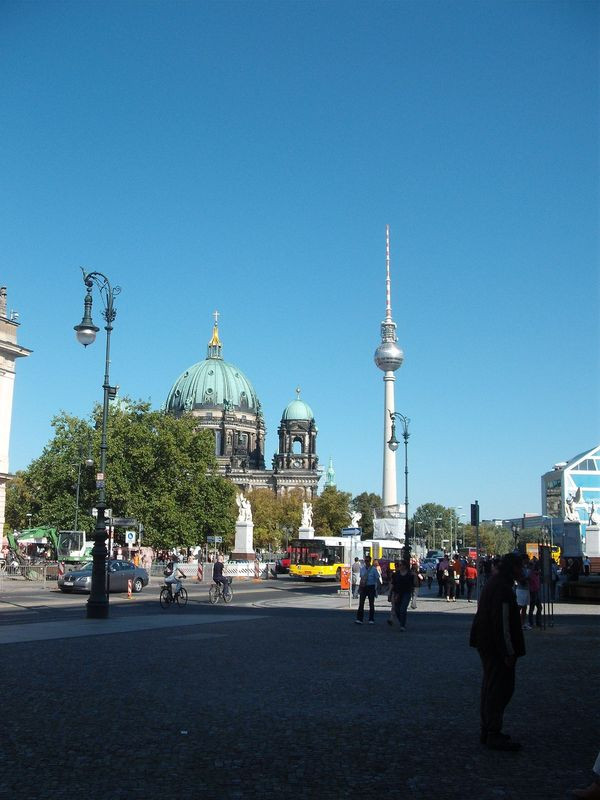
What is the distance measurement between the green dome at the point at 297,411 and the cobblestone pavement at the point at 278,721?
508 feet

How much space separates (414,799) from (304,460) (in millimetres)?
163484

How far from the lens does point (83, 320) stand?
22672 millimetres

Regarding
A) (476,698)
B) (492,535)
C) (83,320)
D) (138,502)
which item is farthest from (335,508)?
(476,698)

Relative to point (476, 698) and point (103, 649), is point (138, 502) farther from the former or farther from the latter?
point (476, 698)

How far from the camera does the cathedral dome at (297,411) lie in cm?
17162

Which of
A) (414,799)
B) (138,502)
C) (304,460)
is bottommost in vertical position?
(414,799)

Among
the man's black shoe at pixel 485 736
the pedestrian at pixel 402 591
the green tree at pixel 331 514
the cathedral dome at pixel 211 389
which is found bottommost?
the man's black shoe at pixel 485 736

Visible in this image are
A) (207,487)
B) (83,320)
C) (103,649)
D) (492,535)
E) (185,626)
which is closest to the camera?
(103,649)

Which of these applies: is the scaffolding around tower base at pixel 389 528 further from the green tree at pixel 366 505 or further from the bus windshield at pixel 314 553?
the green tree at pixel 366 505

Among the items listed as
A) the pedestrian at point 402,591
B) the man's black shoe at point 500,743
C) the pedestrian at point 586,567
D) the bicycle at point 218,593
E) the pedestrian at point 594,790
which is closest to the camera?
the pedestrian at point 594,790

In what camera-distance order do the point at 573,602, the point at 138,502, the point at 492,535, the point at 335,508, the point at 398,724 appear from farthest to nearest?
1. the point at 492,535
2. the point at 335,508
3. the point at 138,502
4. the point at 573,602
5. the point at 398,724

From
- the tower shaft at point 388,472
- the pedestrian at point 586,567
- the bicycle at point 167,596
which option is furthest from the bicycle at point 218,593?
the tower shaft at point 388,472

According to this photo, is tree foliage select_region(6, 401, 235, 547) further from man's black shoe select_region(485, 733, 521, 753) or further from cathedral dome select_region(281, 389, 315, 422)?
cathedral dome select_region(281, 389, 315, 422)

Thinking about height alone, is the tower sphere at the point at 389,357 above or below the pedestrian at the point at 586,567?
above
